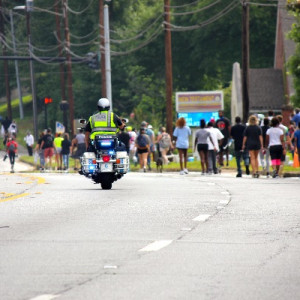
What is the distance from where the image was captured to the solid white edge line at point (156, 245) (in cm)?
1212

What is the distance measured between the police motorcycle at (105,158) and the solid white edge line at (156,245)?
1108cm

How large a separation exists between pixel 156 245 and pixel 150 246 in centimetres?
11

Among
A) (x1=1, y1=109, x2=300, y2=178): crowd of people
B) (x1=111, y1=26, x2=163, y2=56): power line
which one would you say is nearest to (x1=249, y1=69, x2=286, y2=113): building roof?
(x1=111, y1=26, x2=163, y2=56): power line

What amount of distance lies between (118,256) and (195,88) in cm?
7996

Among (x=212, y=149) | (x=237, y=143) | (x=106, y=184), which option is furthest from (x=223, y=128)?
(x=106, y=184)

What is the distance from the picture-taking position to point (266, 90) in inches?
2803

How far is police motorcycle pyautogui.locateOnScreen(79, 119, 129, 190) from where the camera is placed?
78.6 feet

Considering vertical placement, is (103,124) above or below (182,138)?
above

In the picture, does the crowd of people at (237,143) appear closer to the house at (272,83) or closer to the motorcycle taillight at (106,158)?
the motorcycle taillight at (106,158)

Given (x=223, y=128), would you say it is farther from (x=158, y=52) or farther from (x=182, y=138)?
(x=158, y=52)

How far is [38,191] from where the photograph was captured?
2380 centimetres

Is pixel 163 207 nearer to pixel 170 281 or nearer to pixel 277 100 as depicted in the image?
pixel 170 281

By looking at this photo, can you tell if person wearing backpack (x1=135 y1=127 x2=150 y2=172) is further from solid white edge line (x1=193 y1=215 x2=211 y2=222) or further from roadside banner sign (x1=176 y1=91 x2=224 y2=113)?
solid white edge line (x1=193 y1=215 x2=211 y2=222)

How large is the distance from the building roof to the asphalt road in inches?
1903
